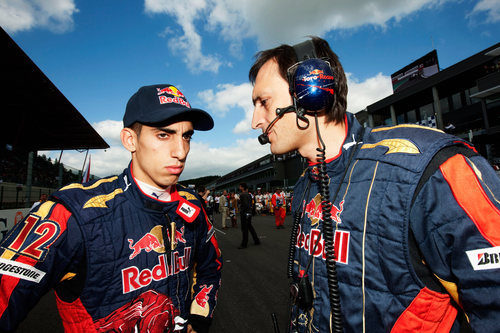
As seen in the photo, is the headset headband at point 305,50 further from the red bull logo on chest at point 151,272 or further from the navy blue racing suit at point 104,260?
the red bull logo on chest at point 151,272

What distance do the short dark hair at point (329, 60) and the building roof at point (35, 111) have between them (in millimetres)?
10800

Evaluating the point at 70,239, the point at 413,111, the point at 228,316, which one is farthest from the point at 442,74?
the point at 70,239

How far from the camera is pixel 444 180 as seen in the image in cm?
85

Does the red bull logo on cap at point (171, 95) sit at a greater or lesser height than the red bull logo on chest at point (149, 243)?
greater

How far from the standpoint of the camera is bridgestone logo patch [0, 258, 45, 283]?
3.52ft

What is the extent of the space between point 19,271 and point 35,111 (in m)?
17.3

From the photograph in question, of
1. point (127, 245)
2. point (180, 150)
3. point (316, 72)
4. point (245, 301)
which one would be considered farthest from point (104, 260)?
point (245, 301)

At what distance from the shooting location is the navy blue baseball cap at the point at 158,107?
1510 millimetres

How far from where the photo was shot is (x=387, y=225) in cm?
95

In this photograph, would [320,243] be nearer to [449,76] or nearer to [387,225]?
[387,225]

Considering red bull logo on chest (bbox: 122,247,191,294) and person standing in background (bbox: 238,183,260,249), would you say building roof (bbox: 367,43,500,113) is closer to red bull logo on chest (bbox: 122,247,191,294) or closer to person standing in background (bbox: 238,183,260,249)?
person standing in background (bbox: 238,183,260,249)

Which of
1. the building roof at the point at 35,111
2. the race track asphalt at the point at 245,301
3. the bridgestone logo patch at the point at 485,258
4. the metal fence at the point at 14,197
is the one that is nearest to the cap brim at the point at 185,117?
the bridgestone logo patch at the point at 485,258

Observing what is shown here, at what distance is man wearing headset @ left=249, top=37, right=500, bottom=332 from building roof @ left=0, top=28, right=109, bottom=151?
1126 centimetres

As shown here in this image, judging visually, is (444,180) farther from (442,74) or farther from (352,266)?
(442,74)
